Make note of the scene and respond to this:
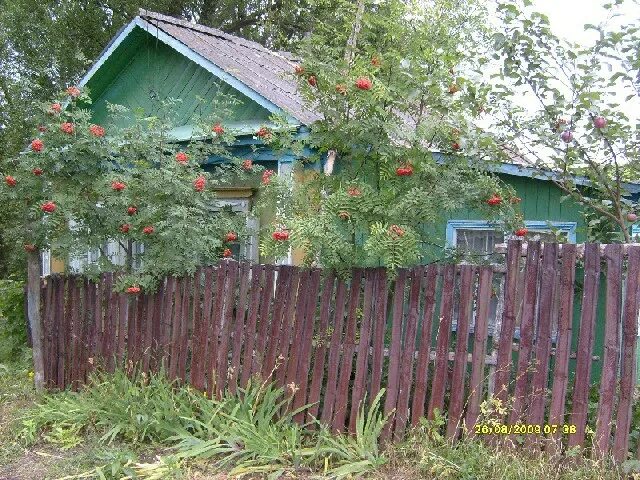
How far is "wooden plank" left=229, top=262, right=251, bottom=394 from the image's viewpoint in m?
5.14

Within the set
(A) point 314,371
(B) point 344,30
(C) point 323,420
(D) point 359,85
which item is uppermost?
(B) point 344,30

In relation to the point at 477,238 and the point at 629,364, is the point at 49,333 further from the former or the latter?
the point at 629,364

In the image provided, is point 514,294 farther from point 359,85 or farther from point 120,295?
point 120,295

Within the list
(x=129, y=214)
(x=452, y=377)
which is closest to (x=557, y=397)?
(x=452, y=377)

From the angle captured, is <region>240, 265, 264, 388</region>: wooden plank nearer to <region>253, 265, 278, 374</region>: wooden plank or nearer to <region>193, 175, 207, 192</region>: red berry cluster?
<region>253, 265, 278, 374</region>: wooden plank

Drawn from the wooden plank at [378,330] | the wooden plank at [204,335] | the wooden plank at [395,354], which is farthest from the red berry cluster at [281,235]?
the wooden plank at [204,335]

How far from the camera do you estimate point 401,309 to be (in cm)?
448

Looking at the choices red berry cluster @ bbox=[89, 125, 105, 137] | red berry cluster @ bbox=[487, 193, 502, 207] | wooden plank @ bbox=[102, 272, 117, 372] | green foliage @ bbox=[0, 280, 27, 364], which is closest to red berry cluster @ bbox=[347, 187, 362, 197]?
red berry cluster @ bbox=[487, 193, 502, 207]

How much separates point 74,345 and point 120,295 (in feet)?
2.85

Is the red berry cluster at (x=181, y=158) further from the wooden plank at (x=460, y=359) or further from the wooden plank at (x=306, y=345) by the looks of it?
the wooden plank at (x=460, y=359)

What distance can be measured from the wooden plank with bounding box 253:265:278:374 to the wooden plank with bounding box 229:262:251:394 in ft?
0.57

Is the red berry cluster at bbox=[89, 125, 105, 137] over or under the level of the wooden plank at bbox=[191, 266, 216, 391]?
over

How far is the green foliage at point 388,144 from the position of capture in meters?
4.37
